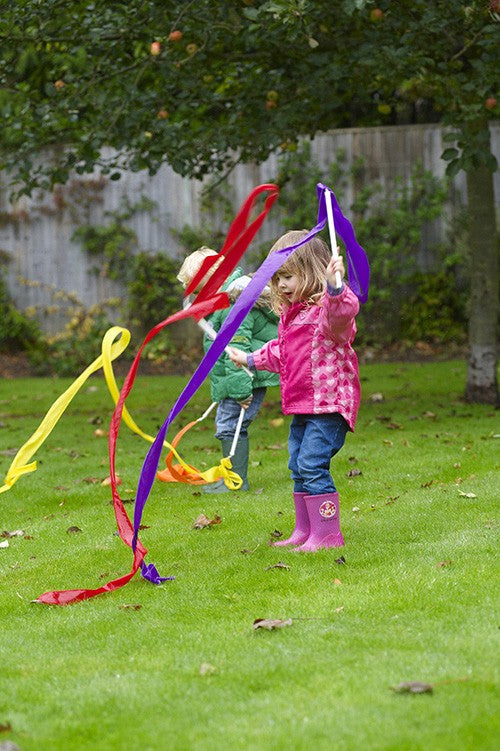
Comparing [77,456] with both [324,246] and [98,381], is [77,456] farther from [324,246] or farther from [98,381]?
[98,381]

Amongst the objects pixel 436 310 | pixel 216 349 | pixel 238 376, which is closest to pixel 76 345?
pixel 436 310

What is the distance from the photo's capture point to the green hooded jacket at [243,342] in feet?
23.2

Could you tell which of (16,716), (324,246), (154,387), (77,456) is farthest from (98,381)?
(16,716)

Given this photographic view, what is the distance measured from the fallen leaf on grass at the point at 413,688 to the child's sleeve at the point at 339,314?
2.03 metres

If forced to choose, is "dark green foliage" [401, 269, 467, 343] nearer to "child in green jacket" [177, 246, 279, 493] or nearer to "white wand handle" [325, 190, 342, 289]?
"child in green jacket" [177, 246, 279, 493]

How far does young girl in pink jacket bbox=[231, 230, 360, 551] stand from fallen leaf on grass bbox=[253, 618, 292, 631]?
1.12 meters

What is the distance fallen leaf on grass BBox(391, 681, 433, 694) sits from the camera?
3523 mm

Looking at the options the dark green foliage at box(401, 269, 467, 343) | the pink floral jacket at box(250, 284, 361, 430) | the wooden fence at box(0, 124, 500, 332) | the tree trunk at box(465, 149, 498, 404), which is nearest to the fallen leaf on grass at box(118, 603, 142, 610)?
the pink floral jacket at box(250, 284, 361, 430)

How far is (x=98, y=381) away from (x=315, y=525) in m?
9.34

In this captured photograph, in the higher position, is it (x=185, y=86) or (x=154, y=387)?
(x=185, y=86)

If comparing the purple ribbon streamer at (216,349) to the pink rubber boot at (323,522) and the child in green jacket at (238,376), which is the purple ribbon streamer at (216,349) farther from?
the child in green jacket at (238,376)

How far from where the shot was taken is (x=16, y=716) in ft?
11.9

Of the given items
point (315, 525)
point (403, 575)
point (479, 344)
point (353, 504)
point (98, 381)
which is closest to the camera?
point (403, 575)

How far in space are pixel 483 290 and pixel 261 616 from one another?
661 cm
